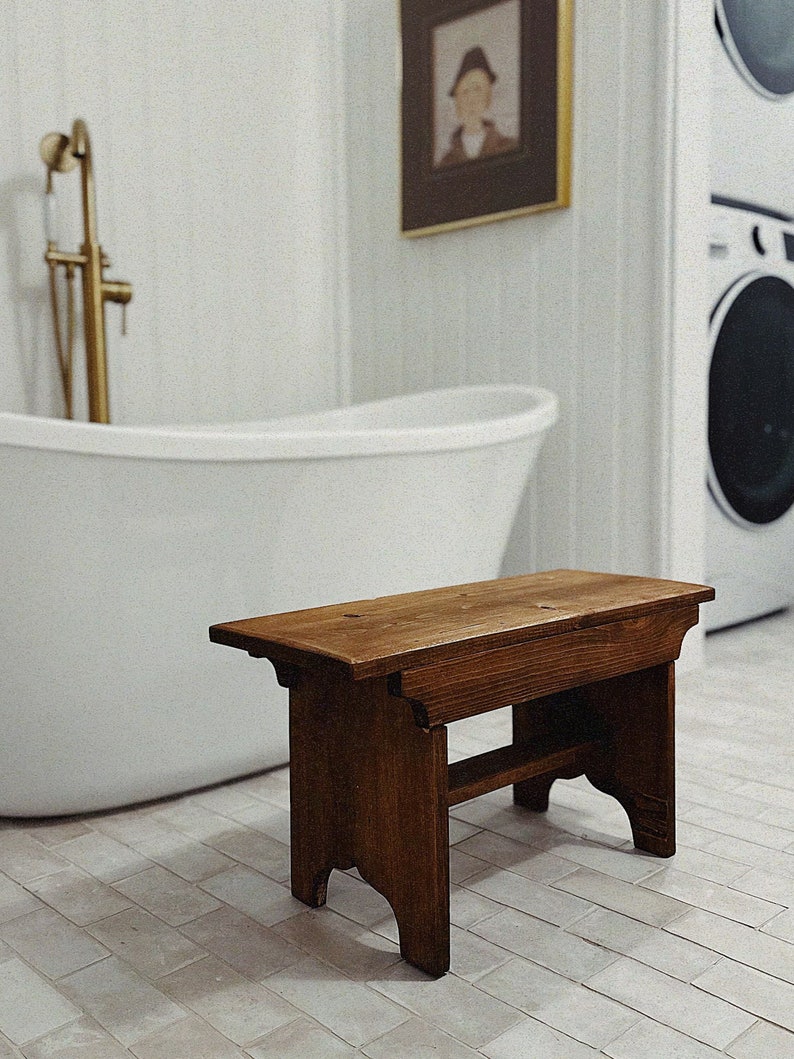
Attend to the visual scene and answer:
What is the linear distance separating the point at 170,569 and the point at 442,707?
598 millimetres

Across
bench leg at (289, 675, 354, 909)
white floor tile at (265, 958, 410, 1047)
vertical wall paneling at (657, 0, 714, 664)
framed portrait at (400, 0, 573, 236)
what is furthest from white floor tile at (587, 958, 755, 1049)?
framed portrait at (400, 0, 573, 236)

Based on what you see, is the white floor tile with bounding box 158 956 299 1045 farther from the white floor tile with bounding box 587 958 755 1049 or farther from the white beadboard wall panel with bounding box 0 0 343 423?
the white beadboard wall panel with bounding box 0 0 343 423

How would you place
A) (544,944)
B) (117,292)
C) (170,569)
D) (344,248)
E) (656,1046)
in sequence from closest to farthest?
(656,1046) → (544,944) → (170,569) → (117,292) → (344,248)

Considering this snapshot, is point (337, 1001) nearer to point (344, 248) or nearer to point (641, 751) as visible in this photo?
point (641, 751)

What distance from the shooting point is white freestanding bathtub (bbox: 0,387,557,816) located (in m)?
1.44

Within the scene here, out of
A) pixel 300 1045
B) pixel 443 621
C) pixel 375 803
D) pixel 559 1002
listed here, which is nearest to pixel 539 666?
pixel 443 621

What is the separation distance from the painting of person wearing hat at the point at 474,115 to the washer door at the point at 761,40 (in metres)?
0.57

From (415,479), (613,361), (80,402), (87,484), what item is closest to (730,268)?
(613,361)

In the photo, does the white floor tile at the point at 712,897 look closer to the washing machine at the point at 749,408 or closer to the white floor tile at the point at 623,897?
the white floor tile at the point at 623,897

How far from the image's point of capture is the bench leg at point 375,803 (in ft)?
3.64

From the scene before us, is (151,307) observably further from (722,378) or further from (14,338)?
(722,378)

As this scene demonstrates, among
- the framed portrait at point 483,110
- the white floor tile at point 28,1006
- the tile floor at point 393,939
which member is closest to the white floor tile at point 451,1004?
the tile floor at point 393,939

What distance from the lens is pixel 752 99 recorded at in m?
2.60

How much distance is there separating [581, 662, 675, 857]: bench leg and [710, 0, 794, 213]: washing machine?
64.0 inches
